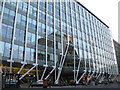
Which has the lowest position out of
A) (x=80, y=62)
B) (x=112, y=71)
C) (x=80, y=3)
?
(x=112, y=71)

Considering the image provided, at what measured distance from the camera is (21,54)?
1364 inches

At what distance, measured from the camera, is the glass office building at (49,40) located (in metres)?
33.6

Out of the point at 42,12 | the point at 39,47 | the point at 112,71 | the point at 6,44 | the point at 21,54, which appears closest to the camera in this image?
the point at 6,44

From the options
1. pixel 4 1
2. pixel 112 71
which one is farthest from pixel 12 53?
pixel 112 71

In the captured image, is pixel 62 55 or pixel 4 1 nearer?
pixel 4 1

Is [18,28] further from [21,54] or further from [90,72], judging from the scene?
[90,72]

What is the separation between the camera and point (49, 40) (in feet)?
139

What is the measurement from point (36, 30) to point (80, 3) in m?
30.3

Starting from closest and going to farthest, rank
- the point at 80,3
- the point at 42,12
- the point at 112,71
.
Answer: the point at 42,12
the point at 80,3
the point at 112,71

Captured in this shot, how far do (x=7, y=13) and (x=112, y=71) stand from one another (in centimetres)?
6471

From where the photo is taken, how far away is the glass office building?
3362 cm

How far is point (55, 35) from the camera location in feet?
147

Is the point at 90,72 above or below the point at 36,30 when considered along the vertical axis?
below

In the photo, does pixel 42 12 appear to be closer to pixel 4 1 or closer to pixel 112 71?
pixel 4 1
